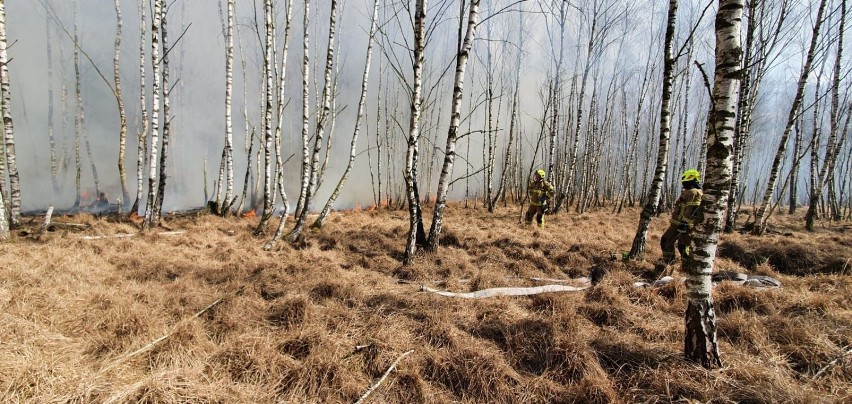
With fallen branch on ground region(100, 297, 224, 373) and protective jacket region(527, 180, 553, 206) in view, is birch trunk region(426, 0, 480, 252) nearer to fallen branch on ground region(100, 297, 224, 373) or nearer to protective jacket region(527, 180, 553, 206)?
fallen branch on ground region(100, 297, 224, 373)

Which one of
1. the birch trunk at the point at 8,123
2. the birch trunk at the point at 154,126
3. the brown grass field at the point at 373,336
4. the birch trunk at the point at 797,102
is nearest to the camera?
the brown grass field at the point at 373,336

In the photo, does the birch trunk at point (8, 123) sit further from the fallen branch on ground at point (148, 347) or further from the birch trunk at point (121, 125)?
the fallen branch on ground at point (148, 347)

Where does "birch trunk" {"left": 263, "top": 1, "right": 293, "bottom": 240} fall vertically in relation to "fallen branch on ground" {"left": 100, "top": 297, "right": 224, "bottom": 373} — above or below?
above

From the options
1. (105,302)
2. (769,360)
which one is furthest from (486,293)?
(105,302)

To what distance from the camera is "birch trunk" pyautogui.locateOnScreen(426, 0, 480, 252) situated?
5938mm

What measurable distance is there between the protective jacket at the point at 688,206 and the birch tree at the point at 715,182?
160 inches

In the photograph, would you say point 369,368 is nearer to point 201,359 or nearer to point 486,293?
point 201,359

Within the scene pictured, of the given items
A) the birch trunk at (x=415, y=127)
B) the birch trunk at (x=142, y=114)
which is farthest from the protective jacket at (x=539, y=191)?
the birch trunk at (x=142, y=114)

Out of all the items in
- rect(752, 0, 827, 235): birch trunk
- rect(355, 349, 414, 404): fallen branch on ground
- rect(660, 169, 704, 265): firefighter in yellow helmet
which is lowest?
rect(355, 349, 414, 404): fallen branch on ground

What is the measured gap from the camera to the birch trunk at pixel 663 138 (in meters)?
6.17

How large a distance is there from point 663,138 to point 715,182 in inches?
180

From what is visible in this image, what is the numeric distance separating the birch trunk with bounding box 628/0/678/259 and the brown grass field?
5.05 ft

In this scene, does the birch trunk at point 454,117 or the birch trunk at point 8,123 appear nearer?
the birch trunk at point 454,117

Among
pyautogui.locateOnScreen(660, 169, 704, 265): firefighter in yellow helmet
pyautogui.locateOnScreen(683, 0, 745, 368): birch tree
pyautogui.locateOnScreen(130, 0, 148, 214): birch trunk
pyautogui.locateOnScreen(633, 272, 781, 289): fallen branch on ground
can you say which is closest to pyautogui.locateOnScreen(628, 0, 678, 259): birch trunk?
pyautogui.locateOnScreen(660, 169, 704, 265): firefighter in yellow helmet
